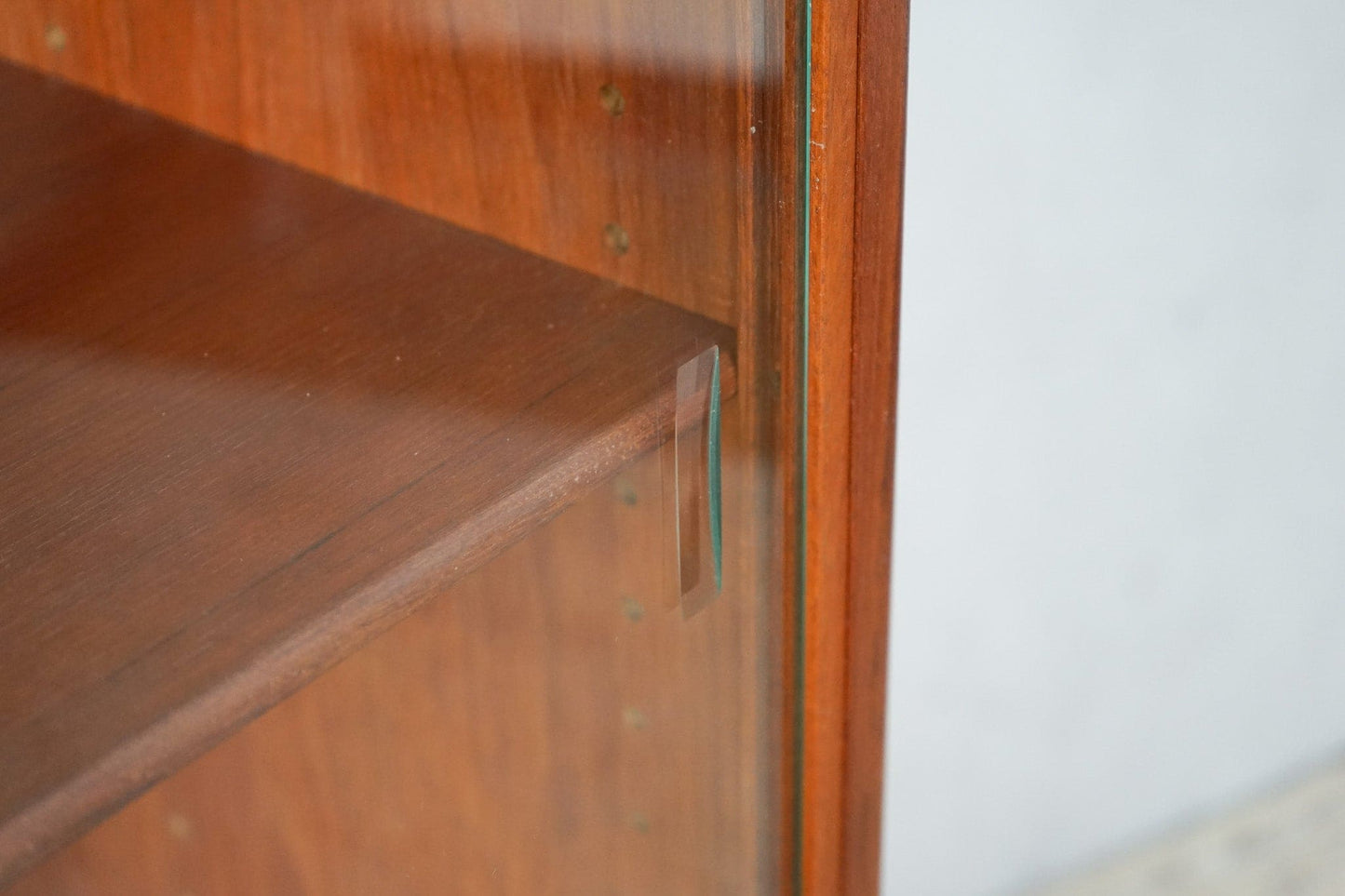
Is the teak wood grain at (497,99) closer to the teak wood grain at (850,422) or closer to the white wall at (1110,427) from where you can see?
the teak wood grain at (850,422)

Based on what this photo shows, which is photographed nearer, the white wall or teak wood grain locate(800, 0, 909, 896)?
teak wood grain locate(800, 0, 909, 896)

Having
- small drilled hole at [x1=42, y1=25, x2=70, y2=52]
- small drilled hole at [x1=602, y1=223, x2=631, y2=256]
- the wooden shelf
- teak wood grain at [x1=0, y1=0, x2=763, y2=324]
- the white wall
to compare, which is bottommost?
the white wall

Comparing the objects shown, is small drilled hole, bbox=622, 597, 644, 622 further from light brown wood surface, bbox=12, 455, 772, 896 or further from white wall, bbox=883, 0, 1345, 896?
white wall, bbox=883, 0, 1345, 896

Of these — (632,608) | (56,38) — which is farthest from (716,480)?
(56,38)

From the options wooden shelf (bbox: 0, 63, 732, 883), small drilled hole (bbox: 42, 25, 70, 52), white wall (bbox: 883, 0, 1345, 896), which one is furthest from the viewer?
white wall (bbox: 883, 0, 1345, 896)

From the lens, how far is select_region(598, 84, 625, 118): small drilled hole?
0.37m

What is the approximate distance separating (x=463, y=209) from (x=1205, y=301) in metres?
0.50

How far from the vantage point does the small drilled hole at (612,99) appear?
375mm

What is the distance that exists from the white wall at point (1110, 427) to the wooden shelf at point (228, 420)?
27 cm

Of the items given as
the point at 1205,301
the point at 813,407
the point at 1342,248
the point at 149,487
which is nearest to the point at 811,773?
the point at 813,407

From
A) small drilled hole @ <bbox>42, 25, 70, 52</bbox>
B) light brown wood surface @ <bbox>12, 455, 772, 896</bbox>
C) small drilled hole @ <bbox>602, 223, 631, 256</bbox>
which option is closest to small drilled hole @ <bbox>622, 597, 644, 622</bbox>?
light brown wood surface @ <bbox>12, 455, 772, 896</bbox>

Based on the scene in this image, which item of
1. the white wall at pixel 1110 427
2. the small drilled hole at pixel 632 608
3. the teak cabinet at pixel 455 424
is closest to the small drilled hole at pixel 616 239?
the teak cabinet at pixel 455 424

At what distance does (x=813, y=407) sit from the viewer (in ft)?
1.38

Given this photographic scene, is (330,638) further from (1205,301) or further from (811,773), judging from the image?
(1205,301)
